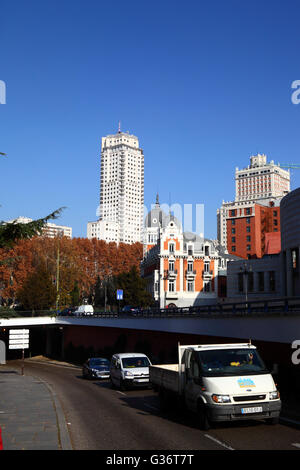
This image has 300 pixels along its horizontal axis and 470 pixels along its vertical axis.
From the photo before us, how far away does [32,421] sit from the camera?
14.3 m

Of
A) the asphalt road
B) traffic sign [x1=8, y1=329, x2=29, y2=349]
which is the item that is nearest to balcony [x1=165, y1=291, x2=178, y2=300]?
traffic sign [x1=8, y1=329, x2=29, y2=349]

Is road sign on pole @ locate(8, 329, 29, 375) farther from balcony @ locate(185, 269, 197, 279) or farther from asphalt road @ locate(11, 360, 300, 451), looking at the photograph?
balcony @ locate(185, 269, 197, 279)

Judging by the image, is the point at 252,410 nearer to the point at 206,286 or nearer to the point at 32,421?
the point at 32,421

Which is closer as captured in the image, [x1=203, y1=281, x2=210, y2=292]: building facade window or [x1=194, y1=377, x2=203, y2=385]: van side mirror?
[x1=194, y1=377, x2=203, y2=385]: van side mirror

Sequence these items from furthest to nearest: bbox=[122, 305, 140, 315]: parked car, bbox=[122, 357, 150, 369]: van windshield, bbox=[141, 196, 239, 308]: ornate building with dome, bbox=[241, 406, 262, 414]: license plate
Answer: bbox=[141, 196, 239, 308]: ornate building with dome
bbox=[122, 305, 140, 315]: parked car
bbox=[122, 357, 150, 369]: van windshield
bbox=[241, 406, 262, 414]: license plate

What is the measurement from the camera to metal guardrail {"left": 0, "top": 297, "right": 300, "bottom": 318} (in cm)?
2016

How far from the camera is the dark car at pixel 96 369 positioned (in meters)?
31.3

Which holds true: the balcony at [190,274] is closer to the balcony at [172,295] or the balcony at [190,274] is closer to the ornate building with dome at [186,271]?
the ornate building with dome at [186,271]

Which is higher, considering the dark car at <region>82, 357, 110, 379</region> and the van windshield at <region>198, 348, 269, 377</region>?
the van windshield at <region>198, 348, 269, 377</region>

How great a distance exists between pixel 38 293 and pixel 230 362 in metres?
58.9

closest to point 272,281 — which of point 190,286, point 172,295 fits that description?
point 190,286

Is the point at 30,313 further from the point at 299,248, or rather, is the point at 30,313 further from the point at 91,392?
the point at 91,392

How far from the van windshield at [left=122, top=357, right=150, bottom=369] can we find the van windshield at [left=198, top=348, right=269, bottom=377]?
35.6 feet
